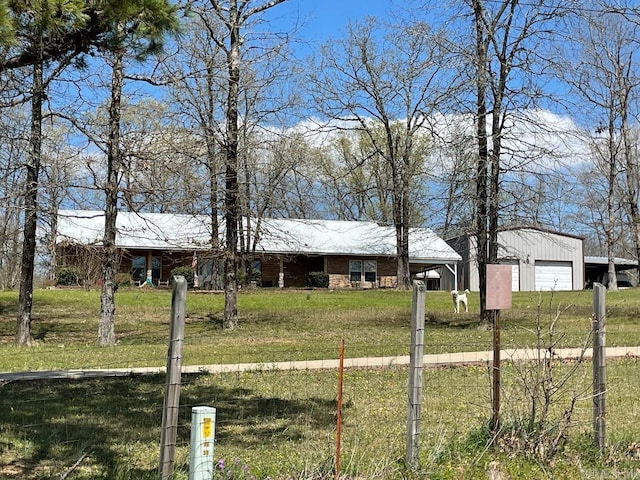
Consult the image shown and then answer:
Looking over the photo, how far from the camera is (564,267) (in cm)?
4634

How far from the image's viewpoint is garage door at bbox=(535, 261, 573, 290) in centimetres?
4578

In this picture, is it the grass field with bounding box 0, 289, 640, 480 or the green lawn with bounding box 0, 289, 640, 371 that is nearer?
the grass field with bounding box 0, 289, 640, 480

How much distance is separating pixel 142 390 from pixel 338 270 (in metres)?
→ 30.4

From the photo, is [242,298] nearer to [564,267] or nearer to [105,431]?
[105,431]

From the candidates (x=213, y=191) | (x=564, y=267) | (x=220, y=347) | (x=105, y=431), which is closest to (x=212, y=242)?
(x=213, y=191)

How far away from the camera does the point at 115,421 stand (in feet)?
24.2

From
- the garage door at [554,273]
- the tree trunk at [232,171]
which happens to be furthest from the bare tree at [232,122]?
the garage door at [554,273]

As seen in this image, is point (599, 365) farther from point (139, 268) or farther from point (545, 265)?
point (545, 265)

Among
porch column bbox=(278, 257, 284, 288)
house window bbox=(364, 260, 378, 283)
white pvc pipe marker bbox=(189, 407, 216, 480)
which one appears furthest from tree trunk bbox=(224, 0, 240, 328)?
house window bbox=(364, 260, 378, 283)

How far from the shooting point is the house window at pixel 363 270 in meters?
40.2

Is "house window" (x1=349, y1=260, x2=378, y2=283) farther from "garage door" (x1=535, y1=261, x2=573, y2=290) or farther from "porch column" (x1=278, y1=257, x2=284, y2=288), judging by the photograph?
"garage door" (x1=535, y1=261, x2=573, y2=290)

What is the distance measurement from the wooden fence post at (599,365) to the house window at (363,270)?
113 ft

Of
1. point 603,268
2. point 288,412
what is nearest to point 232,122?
point 288,412

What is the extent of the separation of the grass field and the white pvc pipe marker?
1.51 feet
